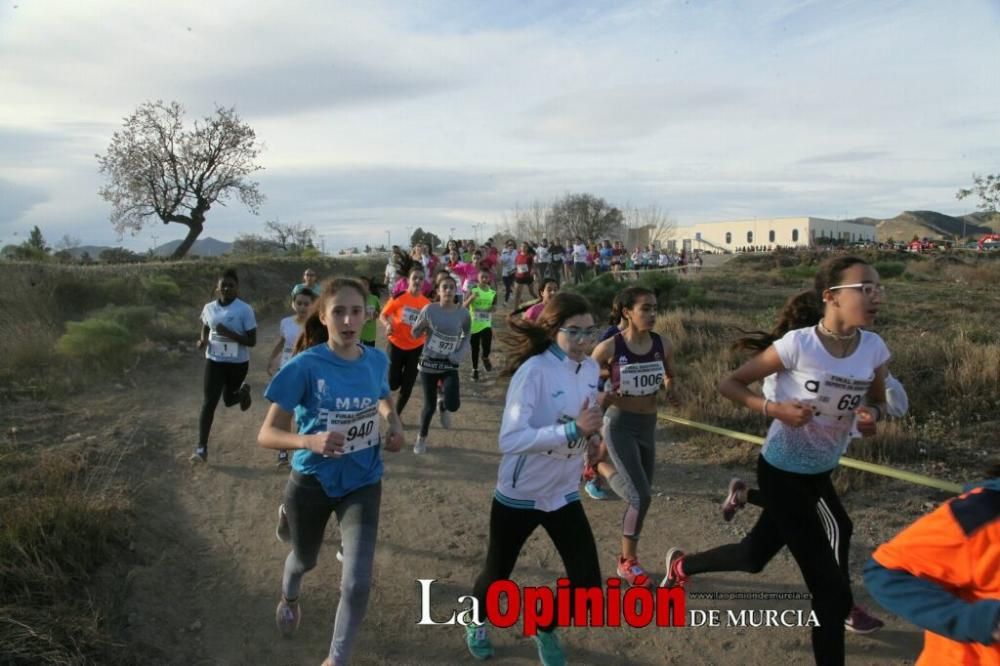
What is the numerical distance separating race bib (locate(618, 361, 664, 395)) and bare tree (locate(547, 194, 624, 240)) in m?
62.3

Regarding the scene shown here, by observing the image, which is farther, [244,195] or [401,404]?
[244,195]

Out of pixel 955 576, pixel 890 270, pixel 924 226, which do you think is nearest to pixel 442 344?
pixel 955 576

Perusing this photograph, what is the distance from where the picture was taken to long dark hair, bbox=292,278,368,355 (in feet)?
12.3

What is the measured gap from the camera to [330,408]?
357 cm

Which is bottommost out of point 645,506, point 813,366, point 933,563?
point 645,506

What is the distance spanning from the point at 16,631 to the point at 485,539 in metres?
3.11

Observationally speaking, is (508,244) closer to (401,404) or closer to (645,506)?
(401,404)

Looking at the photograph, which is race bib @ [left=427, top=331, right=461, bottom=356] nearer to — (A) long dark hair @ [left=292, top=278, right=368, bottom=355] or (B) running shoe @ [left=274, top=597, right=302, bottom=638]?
(A) long dark hair @ [left=292, top=278, right=368, bottom=355]

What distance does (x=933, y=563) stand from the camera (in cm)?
184

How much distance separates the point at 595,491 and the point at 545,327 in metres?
3.11

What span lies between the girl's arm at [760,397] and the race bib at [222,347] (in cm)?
508

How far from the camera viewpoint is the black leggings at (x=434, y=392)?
7.29 metres

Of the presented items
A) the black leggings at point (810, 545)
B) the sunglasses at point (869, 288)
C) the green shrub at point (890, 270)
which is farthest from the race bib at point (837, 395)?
the green shrub at point (890, 270)

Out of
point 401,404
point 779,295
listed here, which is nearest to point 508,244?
point 779,295
